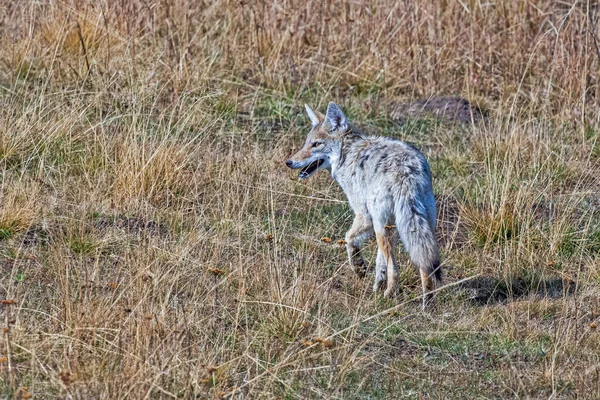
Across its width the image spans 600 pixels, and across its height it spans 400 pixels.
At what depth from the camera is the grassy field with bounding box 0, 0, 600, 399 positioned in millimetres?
5516

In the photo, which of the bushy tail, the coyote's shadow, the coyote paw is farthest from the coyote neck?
the coyote's shadow

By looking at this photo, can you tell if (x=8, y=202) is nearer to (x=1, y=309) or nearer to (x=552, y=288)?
(x=1, y=309)

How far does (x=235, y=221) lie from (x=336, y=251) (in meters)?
0.75

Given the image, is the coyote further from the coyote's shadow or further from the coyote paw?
the coyote's shadow

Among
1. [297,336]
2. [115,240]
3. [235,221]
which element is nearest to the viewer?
[297,336]

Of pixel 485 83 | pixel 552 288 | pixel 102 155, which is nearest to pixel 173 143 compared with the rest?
pixel 102 155

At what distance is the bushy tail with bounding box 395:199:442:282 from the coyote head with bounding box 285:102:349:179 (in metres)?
1.21

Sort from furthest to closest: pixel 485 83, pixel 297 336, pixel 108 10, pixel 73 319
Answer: pixel 485 83, pixel 108 10, pixel 297 336, pixel 73 319

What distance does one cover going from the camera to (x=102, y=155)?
8.18m

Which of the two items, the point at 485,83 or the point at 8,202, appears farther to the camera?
the point at 485,83

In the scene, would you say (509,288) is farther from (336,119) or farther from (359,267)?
(336,119)

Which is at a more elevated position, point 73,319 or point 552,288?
point 73,319

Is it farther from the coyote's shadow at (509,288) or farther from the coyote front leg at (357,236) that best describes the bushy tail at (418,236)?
the coyote's shadow at (509,288)

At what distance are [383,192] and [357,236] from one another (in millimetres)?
482
